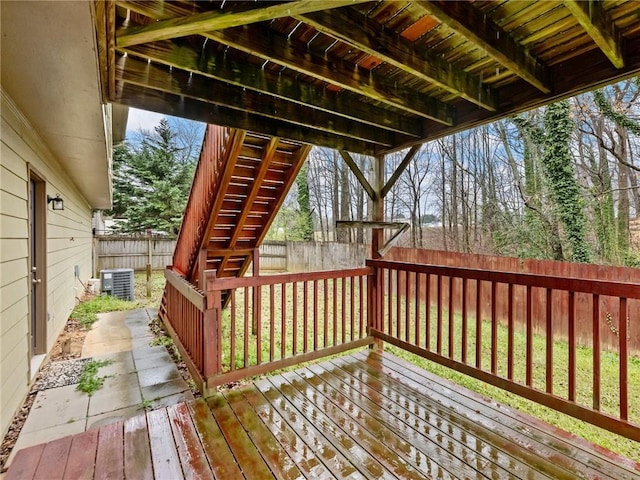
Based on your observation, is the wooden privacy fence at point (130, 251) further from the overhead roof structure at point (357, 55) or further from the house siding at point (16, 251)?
the overhead roof structure at point (357, 55)

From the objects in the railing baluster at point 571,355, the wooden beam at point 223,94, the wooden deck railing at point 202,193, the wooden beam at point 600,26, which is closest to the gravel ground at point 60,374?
the wooden deck railing at point 202,193

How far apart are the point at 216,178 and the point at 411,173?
9.59 m

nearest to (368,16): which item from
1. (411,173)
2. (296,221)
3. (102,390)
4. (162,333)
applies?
(102,390)

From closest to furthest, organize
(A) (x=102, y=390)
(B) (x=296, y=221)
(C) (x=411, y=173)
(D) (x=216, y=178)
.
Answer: (A) (x=102, y=390) < (D) (x=216, y=178) < (C) (x=411, y=173) < (B) (x=296, y=221)

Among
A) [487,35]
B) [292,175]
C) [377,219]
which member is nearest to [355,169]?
[377,219]

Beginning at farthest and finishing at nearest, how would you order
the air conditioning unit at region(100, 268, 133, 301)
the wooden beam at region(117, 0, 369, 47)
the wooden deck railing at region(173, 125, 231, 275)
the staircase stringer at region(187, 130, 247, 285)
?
the air conditioning unit at region(100, 268, 133, 301) < the wooden deck railing at region(173, 125, 231, 275) < the staircase stringer at region(187, 130, 247, 285) < the wooden beam at region(117, 0, 369, 47)

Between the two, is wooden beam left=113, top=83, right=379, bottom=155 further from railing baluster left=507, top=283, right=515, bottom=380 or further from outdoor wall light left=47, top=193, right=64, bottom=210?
outdoor wall light left=47, top=193, right=64, bottom=210

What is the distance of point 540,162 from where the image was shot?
7.52m

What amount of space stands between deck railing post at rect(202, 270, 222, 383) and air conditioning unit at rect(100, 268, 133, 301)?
6273 millimetres

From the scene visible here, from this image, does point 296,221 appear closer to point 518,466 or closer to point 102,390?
point 102,390

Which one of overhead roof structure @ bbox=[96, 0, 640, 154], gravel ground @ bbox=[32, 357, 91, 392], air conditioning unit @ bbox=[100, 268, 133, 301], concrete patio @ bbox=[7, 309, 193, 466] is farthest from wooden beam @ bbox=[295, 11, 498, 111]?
air conditioning unit @ bbox=[100, 268, 133, 301]

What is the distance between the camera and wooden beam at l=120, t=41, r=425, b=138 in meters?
1.87

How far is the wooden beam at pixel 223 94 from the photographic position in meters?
2.06

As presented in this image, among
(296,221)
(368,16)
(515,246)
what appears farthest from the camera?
(296,221)
